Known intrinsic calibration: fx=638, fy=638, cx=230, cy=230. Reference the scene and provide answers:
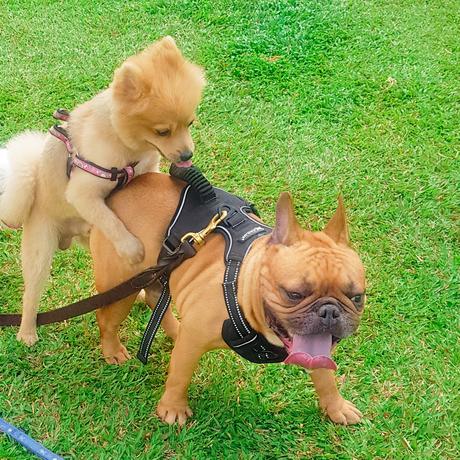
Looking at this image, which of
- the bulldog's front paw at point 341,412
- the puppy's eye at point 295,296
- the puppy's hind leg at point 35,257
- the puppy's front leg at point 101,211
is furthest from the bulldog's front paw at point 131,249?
the bulldog's front paw at point 341,412

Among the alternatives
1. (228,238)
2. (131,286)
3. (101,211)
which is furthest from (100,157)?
(228,238)

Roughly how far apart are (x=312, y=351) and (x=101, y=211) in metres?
1.20

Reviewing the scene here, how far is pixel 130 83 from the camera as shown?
9.78 ft

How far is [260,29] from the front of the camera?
5.93 meters

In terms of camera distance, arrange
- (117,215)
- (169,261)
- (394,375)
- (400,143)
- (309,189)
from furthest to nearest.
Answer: (400,143) < (309,189) < (394,375) < (117,215) < (169,261)

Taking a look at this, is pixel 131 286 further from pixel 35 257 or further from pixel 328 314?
pixel 328 314

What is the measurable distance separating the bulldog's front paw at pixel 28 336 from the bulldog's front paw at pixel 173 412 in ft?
2.66

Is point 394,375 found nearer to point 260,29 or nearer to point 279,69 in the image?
point 279,69

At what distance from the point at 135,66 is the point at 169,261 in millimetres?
961

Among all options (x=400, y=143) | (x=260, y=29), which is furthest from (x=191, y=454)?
(x=260, y=29)

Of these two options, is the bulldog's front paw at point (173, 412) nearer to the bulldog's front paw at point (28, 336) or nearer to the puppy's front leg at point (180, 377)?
the puppy's front leg at point (180, 377)

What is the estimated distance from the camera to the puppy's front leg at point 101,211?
112 inches

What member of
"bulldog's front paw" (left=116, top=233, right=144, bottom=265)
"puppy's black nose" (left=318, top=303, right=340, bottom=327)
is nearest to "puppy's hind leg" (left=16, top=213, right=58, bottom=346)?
"bulldog's front paw" (left=116, top=233, right=144, bottom=265)

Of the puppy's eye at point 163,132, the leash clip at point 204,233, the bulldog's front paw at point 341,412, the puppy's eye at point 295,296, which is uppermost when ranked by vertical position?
the puppy's eye at point 295,296
